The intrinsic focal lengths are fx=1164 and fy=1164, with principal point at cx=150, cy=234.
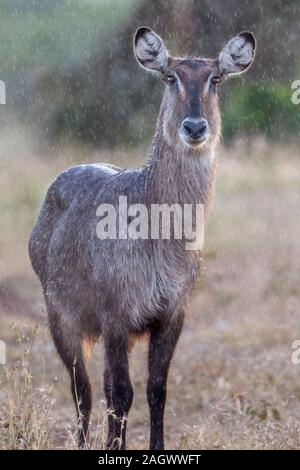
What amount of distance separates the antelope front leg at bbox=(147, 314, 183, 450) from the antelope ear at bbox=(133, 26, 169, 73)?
4.87 feet

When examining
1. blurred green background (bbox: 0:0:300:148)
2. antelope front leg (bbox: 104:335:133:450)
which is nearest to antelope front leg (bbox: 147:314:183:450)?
antelope front leg (bbox: 104:335:133:450)

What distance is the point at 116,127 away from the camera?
56.6ft

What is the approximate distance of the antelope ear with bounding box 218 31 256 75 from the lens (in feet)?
22.7

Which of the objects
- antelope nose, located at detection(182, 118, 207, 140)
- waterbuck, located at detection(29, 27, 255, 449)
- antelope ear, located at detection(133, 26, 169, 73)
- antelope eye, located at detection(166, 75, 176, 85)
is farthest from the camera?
antelope ear, located at detection(133, 26, 169, 73)

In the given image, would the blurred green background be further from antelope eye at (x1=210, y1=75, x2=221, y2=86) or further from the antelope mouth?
the antelope mouth

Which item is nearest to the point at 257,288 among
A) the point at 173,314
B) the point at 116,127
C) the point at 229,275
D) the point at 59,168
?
the point at 229,275

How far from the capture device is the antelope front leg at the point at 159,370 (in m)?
6.79

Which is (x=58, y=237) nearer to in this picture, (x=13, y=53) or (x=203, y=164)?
(x=203, y=164)

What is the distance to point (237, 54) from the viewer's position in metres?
7.04

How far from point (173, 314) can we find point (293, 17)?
12744mm

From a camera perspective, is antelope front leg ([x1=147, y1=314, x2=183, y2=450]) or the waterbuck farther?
antelope front leg ([x1=147, y1=314, x2=183, y2=450])

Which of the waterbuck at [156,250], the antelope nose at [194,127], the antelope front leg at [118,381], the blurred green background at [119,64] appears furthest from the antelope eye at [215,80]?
the blurred green background at [119,64]

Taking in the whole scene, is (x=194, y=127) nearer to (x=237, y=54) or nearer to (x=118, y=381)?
(x=237, y=54)

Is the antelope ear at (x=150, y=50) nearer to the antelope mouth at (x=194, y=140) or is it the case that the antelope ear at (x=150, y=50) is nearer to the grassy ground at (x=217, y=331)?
the antelope mouth at (x=194, y=140)
